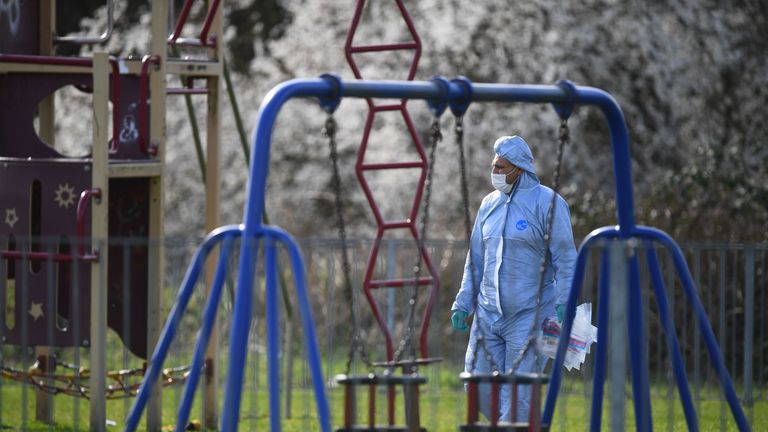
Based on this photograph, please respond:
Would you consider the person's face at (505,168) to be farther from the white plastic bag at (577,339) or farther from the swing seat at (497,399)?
the swing seat at (497,399)

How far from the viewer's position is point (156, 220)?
7898 millimetres

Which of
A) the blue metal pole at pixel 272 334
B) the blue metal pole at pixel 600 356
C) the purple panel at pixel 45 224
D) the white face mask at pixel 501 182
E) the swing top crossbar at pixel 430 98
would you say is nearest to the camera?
the blue metal pole at pixel 272 334

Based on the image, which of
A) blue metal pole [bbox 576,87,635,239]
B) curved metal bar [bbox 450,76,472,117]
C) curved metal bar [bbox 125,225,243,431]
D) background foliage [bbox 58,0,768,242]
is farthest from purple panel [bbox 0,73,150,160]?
background foliage [bbox 58,0,768,242]

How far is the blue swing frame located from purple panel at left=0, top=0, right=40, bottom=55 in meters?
3.69

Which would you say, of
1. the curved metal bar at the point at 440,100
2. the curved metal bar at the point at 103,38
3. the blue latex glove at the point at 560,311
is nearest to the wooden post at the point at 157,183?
the curved metal bar at the point at 103,38

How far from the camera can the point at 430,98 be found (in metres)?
5.71

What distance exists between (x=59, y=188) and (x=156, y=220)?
608 millimetres

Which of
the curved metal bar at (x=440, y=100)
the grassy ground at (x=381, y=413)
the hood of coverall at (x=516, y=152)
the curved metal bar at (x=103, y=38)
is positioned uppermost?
the curved metal bar at (x=103, y=38)

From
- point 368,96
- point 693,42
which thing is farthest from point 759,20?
point 368,96

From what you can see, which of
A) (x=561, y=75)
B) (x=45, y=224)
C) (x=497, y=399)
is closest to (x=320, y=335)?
(x=561, y=75)

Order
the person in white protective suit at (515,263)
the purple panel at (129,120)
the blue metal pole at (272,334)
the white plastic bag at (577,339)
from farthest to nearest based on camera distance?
the purple panel at (129,120), the person in white protective suit at (515,263), the white plastic bag at (577,339), the blue metal pole at (272,334)

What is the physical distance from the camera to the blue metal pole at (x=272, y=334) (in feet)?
16.7

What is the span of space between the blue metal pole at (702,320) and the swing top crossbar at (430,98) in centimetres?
20

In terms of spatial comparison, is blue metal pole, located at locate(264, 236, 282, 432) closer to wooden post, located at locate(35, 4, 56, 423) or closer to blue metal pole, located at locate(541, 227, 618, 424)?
blue metal pole, located at locate(541, 227, 618, 424)
